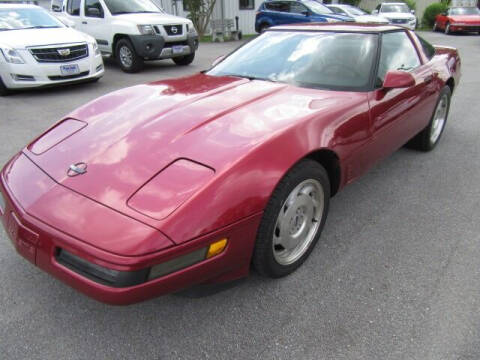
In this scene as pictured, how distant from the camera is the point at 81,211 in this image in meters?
1.62

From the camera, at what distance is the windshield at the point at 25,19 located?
6.50 meters

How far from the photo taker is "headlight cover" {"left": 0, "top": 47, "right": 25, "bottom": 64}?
5.87m

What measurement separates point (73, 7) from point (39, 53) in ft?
13.1

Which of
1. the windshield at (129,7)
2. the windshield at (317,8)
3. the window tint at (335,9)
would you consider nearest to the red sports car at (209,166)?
the windshield at (129,7)

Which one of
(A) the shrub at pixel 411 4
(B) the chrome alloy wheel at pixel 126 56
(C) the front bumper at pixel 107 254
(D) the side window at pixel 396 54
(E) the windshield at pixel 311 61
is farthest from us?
(A) the shrub at pixel 411 4

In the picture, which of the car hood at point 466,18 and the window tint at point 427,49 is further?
the car hood at point 466,18

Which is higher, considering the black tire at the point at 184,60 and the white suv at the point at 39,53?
the white suv at the point at 39,53

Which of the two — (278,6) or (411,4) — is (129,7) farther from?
(411,4)

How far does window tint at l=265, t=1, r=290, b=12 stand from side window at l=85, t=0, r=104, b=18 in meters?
7.74

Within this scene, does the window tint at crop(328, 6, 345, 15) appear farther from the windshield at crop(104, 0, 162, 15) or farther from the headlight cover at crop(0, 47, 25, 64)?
the headlight cover at crop(0, 47, 25, 64)

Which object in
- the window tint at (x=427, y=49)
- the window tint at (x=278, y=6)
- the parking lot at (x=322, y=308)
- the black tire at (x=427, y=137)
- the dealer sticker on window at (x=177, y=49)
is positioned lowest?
the parking lot at (x=322, y=308)

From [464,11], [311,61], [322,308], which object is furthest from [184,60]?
[464,11]

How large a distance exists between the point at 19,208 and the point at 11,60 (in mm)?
5245

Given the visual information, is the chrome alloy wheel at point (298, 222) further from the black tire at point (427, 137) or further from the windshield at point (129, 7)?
the windshield at point (129, 7)
